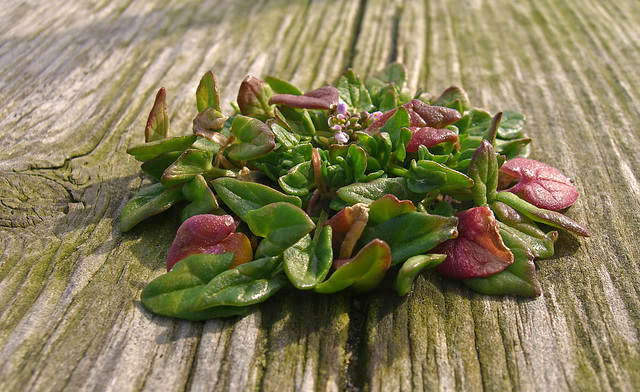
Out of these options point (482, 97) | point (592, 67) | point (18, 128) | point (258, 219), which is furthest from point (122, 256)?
point (592, 67)

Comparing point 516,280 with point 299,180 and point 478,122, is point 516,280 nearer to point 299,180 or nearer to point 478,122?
point 299,180

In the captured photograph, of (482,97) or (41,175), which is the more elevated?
(41,175)

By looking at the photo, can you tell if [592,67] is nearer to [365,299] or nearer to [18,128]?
[365,299]

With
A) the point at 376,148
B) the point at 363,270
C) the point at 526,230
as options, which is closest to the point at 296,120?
the point at 376,148

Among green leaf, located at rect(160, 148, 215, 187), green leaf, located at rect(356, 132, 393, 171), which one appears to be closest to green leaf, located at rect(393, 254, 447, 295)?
green leaf, located at rect(356, 132, 393, 171)

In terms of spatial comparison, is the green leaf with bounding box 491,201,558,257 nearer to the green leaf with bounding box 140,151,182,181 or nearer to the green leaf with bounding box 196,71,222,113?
the green leaf with bounding box 196,71,222,113

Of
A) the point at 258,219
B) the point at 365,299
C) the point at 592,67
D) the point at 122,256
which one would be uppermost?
the point at 258,219

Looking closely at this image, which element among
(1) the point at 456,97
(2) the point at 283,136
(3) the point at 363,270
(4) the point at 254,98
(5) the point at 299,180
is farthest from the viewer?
(1) the point at 456,97
